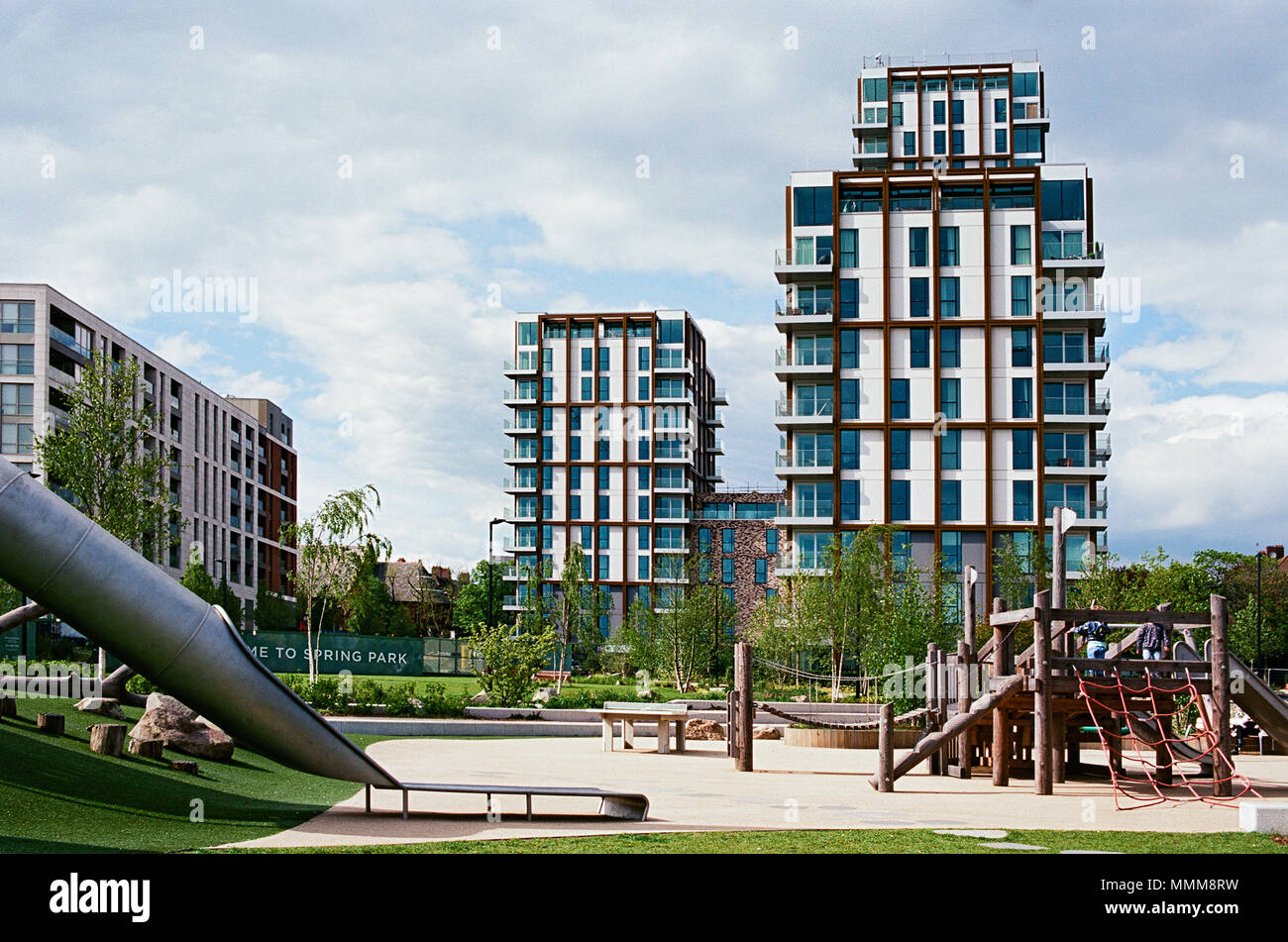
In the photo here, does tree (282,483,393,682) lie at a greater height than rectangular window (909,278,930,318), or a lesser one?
lesser

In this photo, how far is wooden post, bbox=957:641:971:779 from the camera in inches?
697

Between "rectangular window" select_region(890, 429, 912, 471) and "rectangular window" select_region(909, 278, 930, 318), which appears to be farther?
"rectangular window" select_region(909, 278, 930, 318)

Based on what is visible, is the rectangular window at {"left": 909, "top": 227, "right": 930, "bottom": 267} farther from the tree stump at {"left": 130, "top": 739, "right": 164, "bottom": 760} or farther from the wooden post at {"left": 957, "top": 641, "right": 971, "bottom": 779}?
the tree stump at {"left": 130, "top": 739, "right": 164, "bottom": 760}

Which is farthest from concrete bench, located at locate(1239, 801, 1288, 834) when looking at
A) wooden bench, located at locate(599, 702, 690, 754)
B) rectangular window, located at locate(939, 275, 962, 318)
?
rectangular window, located at locate(939, 275, 962, 318)

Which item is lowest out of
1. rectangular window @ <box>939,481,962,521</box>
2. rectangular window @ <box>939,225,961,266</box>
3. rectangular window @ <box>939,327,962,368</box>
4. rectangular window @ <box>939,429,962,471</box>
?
rectangular window @ <box>939,481,962,521</box>

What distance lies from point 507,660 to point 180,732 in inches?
616

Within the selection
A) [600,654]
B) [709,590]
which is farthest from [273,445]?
[709,590]

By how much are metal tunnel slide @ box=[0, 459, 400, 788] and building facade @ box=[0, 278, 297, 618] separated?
18.2 metres

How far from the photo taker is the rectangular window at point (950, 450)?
206ft

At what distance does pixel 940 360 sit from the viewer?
63.0m
